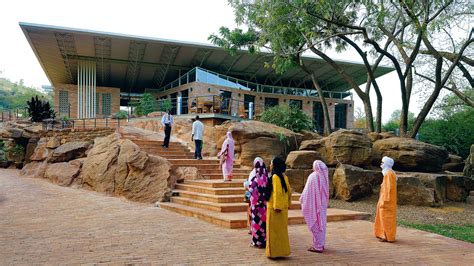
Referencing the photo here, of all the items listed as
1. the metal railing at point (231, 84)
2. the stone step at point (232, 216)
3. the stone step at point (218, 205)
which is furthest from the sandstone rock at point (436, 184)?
the metal railing at point (231, 84)

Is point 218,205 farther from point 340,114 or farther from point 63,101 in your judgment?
point 340,114

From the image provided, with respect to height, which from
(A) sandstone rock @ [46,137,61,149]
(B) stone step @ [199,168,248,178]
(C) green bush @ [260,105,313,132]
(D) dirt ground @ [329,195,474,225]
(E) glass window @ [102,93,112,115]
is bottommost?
(D) dirt ground @ [329,195,474,225]

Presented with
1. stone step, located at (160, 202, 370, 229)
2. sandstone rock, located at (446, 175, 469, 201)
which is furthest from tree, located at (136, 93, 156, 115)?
sandstone rock, located at (446, 175, 469, 201)

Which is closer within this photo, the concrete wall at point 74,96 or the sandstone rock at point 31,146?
the sandstone rock at point 31,146

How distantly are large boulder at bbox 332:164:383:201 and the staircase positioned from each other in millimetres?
2004

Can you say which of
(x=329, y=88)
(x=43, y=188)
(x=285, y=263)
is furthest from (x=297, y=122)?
(x=329, y=88)

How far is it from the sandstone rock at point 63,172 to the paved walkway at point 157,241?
3409 millimetres

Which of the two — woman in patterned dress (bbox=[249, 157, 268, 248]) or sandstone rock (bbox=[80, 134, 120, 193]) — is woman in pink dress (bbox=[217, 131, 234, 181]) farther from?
woman in patterned dress (bbox=[249, 157, 268, 248])

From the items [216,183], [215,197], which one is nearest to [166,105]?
[216,183]

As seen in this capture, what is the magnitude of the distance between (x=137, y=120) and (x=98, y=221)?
43.0ft

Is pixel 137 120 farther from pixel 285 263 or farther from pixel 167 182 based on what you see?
pixel 285 263

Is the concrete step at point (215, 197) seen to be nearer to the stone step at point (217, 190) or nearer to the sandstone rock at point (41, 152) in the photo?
the stone step at point (217, 190)

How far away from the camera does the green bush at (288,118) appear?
17594 millimetres

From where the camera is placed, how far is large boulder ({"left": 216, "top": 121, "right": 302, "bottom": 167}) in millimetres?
14453
